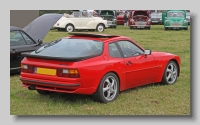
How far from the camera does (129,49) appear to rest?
7426 millimetres

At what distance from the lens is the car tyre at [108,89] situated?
21.3ft

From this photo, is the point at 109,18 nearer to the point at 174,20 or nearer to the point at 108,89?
the point at 174,20

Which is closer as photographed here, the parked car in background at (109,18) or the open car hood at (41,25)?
the open car hood at (41,25)

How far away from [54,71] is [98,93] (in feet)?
2.85

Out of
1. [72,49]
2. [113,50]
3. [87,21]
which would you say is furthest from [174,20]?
[72,49]

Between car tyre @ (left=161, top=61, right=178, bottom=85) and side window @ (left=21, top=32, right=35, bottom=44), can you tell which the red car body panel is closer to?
car tyre @ (left=161, top=61, right=178, bottom=85)

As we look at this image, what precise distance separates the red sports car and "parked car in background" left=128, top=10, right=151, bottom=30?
49.7 ft

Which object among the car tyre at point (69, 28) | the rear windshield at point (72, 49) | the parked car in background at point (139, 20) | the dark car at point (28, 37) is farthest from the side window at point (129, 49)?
the car tyre at point (69, 28)

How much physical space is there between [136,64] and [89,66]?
1.40m

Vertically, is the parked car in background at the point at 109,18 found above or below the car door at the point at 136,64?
above

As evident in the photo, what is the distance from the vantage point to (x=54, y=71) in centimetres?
624

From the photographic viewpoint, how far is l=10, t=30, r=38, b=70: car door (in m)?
8.82

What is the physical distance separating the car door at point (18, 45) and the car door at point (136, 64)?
2.89 m

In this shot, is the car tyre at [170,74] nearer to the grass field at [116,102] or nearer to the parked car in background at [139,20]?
the grass field at [116,102]
